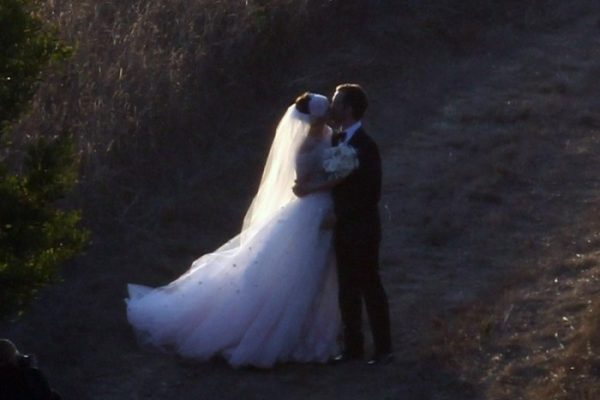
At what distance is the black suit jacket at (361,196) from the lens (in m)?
9.96

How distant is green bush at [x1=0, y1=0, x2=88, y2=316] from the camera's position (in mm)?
6492

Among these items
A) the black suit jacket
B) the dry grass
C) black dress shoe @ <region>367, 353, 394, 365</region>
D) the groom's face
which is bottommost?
black dress shoe @ <region>367, 353, 394, 365</region>

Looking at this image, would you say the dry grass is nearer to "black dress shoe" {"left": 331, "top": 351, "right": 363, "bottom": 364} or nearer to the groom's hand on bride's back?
"black dress shoe" {"left": 331, "top": 351, "right": 363, "bottom": 364}

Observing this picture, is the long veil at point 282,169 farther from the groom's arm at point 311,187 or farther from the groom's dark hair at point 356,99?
the groom's dark hair at point 356,99

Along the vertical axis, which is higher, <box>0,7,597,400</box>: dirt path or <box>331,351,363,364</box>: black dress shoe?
<box>0,7,597,400</box>: dirt path

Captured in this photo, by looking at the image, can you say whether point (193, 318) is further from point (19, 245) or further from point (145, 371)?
point (19, 245)

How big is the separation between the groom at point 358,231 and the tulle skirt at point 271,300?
25 centimetres

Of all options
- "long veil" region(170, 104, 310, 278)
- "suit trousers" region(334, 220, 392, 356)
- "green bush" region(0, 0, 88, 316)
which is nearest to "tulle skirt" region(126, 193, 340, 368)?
"long veil" region(170, 104, 310, 278)

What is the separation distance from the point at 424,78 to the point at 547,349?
8.21 meters

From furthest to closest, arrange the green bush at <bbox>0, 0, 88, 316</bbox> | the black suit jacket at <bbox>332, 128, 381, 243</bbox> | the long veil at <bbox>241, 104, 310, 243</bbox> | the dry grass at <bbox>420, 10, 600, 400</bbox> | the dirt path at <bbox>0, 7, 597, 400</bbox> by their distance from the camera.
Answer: the long veil at <bbox>241, 104, 310, 243</bbox> → the dirt path at <bbox>0, 7, 597, 400</bbox> → the black suit jacket at <bbox>332, 128, 381, 243</bbox> → the dry grass at <bbox>420, 10, 600, 400</bbox> → the green bush at <bbox>0, 0, 88, 316</bbox>

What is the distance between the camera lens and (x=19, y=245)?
659 centimetres

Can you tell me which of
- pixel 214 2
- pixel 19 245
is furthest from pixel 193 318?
pixel 214 2

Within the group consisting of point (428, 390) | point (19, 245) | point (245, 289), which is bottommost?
point (428, 390)

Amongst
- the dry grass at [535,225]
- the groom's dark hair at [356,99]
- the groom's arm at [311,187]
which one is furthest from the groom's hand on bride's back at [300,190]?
the dry grass at [535,225]
